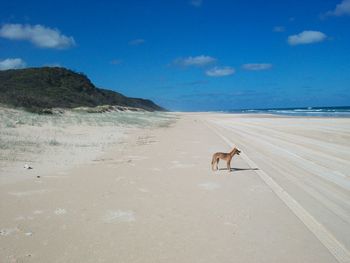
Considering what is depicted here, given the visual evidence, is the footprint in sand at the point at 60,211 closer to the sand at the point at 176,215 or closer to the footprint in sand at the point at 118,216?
the sand at the point at 176,215

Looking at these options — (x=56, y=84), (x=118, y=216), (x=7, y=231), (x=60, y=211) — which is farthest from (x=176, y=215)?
(x=56, y=84)

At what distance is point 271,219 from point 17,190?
4.92 m

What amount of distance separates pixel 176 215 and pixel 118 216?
943mm

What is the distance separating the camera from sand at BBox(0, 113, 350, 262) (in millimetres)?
4457

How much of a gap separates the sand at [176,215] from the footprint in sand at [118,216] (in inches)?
0.6

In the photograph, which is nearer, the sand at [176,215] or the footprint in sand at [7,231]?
the sand at [176,215]

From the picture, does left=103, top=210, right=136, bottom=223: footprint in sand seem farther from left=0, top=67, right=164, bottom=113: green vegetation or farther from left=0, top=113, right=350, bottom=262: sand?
left=0, top=67, right=164, bottom=113: green vegetation

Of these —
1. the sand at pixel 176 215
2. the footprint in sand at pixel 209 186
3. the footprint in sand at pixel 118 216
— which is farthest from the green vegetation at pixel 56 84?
the footprint in sand at pixel 118 216

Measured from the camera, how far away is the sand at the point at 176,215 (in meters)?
4.46

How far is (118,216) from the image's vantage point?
19.1ft

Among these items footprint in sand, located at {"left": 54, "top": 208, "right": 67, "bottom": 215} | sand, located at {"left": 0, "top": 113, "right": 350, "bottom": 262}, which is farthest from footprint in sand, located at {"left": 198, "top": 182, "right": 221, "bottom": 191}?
footprint in sand, located at {"left": 54, "top": 208, "right": 67, "bottom": 215}

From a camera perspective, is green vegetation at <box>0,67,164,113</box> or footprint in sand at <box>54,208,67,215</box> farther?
green vegetation at <box>0,67,164,113</box>

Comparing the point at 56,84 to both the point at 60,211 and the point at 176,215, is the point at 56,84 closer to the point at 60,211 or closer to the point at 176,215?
the point at 60,211

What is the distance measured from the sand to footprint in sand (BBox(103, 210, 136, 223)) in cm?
2
